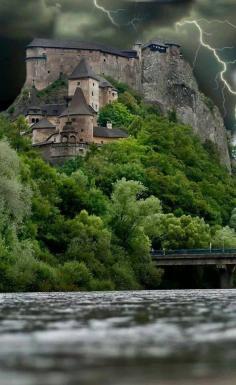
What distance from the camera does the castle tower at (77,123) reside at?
11744 cm

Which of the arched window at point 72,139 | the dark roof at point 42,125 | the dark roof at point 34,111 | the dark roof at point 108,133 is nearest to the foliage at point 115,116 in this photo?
the dark roof at point 108,133

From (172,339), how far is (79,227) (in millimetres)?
34624

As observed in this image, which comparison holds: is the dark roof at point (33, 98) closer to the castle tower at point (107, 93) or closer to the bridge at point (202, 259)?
the castle tower at point (107, 93)

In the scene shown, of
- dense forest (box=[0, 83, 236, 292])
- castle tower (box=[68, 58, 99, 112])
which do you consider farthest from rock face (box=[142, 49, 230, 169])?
dense forest (box=[0, 83, 236, 292])

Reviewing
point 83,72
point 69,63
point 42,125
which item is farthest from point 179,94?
point 42,125

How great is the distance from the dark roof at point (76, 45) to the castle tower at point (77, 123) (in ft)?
78.9

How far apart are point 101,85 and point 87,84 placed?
298 centimetres

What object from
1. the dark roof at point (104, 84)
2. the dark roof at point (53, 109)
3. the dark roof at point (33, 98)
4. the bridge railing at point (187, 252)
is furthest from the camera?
the dark roof at point (104, 84)

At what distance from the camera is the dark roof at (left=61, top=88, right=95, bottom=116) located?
123 meters

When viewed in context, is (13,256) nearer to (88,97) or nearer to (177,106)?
(88,97)

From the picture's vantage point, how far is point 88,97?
13262 cm

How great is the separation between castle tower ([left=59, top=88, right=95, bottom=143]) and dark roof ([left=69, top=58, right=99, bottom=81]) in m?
9.34

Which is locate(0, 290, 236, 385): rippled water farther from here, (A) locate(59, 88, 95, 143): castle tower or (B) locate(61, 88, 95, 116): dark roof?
(B) locate(61, 88, 95, 116): dark roof

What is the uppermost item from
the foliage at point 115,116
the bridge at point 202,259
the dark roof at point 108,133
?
the foliage at point 115,116
